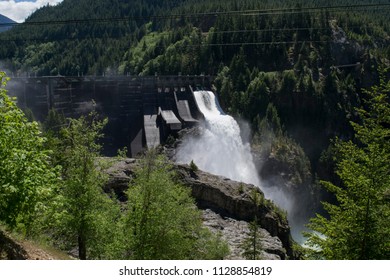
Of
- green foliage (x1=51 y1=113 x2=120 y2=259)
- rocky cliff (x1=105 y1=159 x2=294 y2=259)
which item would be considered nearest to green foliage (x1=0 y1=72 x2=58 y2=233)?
green foliage (x1=51 y1=113 x2=120 y2=259)

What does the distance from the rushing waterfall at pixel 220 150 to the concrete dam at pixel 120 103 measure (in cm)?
196

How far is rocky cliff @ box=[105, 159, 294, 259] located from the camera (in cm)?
2862

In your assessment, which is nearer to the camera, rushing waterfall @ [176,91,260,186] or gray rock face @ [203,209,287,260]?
gray rock face @ [203,209,287,260]

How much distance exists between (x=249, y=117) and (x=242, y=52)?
1389 cm

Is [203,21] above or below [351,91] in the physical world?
above

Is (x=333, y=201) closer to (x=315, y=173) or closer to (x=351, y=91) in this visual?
(x=315, y=173)

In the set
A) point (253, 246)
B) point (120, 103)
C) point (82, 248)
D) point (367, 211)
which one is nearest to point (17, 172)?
point (82, 248)

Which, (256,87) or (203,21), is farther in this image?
(203,21)

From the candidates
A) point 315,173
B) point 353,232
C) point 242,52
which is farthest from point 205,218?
point 242,52

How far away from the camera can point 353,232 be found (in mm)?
14359

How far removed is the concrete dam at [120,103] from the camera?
5166 cm

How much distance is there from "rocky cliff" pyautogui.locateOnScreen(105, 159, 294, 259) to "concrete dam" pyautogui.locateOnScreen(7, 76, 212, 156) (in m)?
23.2

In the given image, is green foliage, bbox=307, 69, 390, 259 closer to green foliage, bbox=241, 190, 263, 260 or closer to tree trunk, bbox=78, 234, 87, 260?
green foliage, bbox=241, 190, 263, 260

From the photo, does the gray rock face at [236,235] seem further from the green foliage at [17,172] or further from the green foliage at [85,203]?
the green foliage at [17,172]
